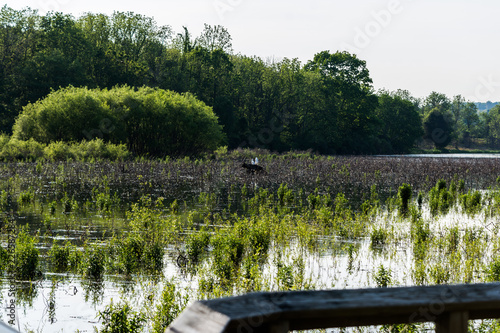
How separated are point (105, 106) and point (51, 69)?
53.7 feet

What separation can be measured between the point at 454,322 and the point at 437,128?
381 feet

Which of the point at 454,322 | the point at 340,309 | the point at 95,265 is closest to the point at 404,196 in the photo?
the point at 95,265

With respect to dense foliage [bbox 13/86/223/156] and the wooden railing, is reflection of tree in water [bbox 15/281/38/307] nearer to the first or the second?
the wooden railing

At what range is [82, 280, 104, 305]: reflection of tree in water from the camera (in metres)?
8.00

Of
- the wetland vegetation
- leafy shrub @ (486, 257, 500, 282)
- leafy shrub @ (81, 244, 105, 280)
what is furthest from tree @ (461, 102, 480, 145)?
leafy shrub @ (81, 244, 105, 280)

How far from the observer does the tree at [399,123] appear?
9531 centimetres

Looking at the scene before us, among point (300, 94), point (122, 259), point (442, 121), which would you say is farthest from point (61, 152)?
point (442, 121)

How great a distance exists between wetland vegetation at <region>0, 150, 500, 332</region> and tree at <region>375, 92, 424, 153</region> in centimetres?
7395

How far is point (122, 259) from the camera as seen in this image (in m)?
9.69

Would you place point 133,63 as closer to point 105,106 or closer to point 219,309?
point 105,106

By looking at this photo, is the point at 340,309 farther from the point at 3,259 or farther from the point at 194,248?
the point at 3,259

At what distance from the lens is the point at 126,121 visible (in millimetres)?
43719

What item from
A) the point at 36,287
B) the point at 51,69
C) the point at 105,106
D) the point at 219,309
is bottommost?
the point at 36,287

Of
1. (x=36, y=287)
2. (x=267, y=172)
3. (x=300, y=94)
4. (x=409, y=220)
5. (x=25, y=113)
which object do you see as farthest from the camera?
(x=300, y=94)
